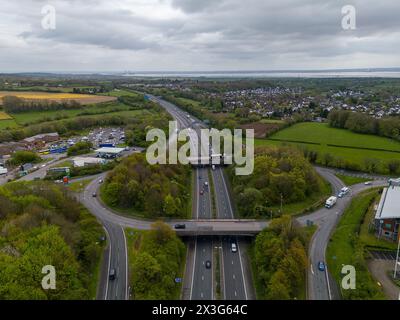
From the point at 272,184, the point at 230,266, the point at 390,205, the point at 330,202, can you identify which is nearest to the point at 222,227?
the point at 230,266

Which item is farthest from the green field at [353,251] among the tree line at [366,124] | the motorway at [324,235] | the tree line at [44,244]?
the tree line at [366,124]

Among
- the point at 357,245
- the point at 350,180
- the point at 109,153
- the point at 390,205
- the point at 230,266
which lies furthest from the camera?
the point at 109,153

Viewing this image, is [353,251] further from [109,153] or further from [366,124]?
[366,124]

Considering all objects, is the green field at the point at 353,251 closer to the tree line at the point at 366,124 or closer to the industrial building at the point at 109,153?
the tree line at the point at 366,124

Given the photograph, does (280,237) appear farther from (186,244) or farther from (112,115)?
(112,115)

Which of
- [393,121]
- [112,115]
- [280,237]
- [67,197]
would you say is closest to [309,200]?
[280,237]

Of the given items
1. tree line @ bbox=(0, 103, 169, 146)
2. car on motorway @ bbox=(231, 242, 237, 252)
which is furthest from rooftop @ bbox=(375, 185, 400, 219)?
tree line @ bbox=(0, 103, 169, 146)
